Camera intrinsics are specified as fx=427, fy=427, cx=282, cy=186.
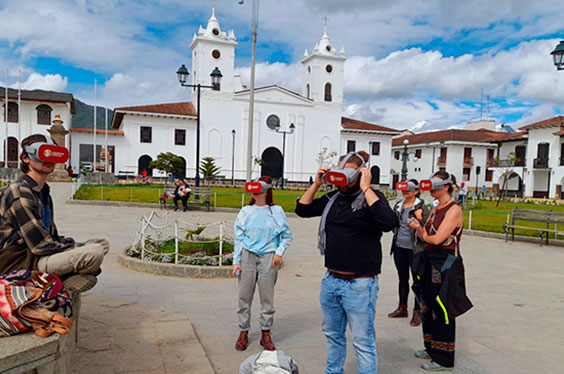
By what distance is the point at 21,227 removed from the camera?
8.95 ft

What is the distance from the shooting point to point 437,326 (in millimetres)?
4086

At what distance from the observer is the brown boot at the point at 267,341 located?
4.34 m

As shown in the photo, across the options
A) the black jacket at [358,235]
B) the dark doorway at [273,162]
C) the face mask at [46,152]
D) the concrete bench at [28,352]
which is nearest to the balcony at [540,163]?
the dark doorway at [273,162]

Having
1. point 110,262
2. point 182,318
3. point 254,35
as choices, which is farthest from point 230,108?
point 182,318

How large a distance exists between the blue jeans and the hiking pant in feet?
5.59

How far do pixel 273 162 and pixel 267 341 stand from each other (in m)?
48.8

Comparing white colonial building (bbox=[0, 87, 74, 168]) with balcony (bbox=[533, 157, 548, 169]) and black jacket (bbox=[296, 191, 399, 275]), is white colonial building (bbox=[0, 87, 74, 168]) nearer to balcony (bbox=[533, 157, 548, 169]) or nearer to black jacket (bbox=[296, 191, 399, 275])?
black jacket (bbox=[296, 191, 399, 275])

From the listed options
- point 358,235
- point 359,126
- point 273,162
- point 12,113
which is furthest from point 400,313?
point 359,126

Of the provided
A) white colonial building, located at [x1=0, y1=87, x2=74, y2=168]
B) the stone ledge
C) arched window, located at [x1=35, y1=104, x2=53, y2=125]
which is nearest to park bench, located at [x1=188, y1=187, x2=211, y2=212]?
the stone ledge

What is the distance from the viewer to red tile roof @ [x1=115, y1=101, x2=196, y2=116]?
1839 inches

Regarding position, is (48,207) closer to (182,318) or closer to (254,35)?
(182,318)

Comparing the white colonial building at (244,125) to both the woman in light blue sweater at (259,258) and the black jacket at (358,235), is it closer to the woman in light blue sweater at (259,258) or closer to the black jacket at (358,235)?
the woman in light blue sweater at (259,258)

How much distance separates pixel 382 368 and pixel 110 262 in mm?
5805

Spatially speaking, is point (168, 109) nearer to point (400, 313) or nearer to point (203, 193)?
point (203, 193)
